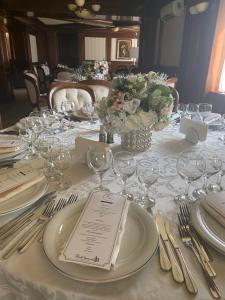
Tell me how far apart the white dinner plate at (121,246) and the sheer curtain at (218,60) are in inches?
A: 137

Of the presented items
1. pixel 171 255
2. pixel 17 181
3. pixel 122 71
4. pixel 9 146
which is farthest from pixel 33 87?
pixel 171 255

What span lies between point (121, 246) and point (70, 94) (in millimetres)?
1928

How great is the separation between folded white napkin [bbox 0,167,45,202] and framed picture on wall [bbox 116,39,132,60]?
10444 mm

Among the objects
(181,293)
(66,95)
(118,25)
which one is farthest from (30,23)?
(181,293)

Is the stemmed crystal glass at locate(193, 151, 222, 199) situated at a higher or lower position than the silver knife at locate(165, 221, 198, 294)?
higher

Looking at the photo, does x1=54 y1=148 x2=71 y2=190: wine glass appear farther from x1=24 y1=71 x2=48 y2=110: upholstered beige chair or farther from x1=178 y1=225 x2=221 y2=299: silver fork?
x1=24 y1=71 x2=48 y2=110: upholstered beige chair

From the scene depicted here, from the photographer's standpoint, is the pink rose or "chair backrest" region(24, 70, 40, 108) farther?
"chair backrest" region(24, 70, 40, 108)

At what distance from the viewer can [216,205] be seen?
0.75 metres

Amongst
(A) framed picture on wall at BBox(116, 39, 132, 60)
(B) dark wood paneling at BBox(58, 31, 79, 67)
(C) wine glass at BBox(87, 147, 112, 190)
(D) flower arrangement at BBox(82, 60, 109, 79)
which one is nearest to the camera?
(C) wine glass at BBox(87, 147, 112, 190)

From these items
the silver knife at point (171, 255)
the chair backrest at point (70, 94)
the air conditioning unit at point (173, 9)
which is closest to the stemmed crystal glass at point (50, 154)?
the silver knife at point (171, 255)

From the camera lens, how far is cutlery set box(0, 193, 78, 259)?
0.63m

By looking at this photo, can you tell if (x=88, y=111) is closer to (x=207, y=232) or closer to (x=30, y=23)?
(x=207, y=232)

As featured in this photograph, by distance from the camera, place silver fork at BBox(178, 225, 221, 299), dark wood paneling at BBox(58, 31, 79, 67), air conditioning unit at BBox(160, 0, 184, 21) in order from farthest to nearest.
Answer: dark wood paneling at BBox(58, 31, 79, 67) → air conditioning unit at BBox(160, 0, 184, 21) → silver fork at BBox(178, 225, 221, 299)

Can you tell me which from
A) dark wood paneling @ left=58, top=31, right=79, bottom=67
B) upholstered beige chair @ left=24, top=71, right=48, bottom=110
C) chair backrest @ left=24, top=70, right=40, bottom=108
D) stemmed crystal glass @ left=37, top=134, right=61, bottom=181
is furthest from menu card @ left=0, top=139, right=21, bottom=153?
dark wood paneling @ left=58, top=31, right=79, bottom=67
